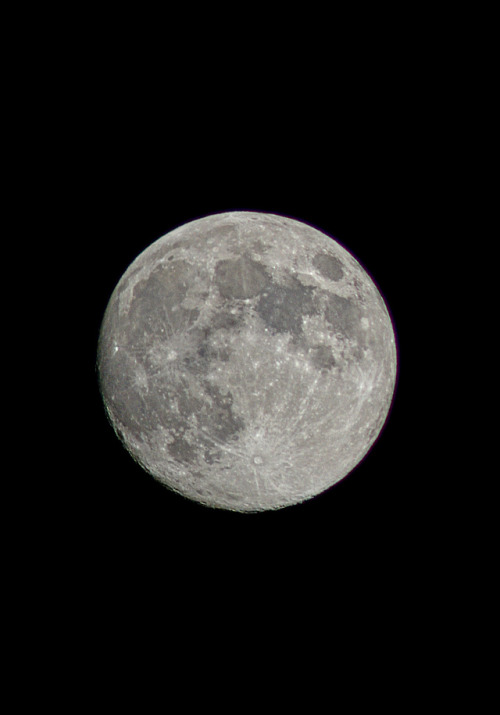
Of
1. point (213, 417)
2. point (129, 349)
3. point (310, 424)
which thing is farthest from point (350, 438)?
point (129, 349)

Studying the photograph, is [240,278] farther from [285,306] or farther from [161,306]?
[161,306]

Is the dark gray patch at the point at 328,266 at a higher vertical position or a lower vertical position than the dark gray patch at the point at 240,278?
higher

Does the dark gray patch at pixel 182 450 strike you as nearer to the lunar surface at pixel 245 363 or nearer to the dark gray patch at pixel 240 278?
the lunar surface at pixel 245 363

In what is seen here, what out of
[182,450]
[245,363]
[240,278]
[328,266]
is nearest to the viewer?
[245,363]

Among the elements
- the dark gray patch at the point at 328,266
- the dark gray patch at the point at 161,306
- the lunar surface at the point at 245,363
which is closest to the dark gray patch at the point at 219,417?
the lunar surface at the point at 245,363

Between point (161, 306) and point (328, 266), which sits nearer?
point (161, 306)

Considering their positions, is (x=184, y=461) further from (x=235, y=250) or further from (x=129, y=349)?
(x=235, y=250)

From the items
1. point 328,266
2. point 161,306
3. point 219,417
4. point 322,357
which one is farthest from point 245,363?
point 328,266
